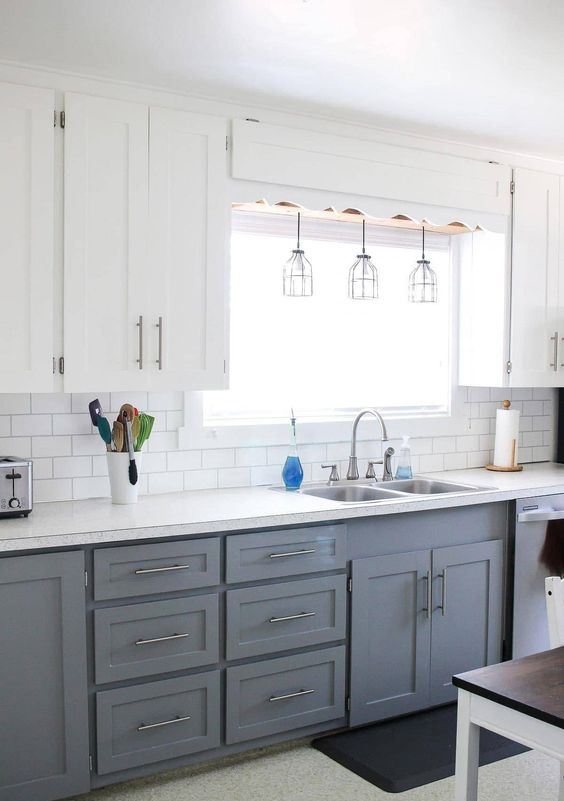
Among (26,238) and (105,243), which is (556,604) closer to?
(105,243)

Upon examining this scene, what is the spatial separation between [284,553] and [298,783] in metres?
0.80

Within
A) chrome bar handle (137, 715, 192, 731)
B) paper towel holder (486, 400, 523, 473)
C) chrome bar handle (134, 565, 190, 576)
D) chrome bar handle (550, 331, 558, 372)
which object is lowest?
chrome bar handle (137, 715, 192, 731)

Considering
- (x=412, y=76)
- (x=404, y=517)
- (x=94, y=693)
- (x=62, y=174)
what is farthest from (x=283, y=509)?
(x=412, y=76)

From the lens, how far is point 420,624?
346 centimetres

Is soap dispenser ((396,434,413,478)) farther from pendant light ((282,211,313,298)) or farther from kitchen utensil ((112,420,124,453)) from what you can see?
kitchen utensil ((112,420,124,453))

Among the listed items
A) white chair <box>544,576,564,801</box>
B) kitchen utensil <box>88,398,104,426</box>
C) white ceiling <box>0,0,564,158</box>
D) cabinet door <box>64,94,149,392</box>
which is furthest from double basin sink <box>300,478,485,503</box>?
white ceiling <box>0,0,564,158</box>

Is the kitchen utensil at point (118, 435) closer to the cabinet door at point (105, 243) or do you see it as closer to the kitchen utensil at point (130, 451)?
the kitchen utensil at point (130, 451)

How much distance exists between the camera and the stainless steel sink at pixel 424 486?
390 cm

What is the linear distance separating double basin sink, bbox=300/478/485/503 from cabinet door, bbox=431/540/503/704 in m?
0.29

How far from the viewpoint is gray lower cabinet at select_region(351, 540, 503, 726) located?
333 centimetres

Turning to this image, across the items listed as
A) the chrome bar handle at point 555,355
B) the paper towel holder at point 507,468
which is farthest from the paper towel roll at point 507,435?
the chrome bar handle at point 555,355

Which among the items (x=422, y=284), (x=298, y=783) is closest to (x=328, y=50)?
(x=422, y=284)

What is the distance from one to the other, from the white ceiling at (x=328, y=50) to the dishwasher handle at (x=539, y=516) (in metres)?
1.70

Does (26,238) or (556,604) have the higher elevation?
(26,238)
